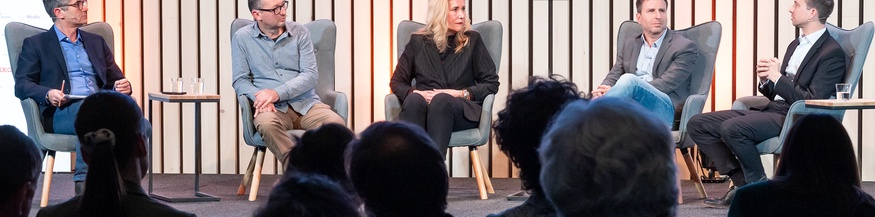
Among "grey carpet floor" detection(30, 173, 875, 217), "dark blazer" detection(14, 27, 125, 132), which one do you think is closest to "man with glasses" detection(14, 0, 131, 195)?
"dark blazer" detection(14, 27, 125, 132)

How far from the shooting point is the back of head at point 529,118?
2.17 meters

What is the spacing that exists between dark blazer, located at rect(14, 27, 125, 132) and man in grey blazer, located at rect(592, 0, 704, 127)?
278 cm

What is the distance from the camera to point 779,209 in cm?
213

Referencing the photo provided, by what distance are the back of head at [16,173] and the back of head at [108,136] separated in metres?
0.12

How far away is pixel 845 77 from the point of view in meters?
5.21

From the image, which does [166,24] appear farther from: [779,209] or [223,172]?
[779,209]

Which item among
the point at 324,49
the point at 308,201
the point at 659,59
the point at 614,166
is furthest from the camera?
the point at 324,49

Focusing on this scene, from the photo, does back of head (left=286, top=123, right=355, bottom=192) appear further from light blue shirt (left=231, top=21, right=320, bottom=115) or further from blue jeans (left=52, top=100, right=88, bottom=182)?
light blue shirt (left=231, top=21, right=320, bottom=115)

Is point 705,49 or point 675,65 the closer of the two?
point 675,65

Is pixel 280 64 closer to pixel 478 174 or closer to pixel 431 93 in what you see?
pixel 431 93

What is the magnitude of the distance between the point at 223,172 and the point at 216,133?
0.27 m

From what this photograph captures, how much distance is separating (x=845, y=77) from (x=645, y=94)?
1018 mm

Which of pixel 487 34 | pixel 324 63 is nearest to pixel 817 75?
pixel 487 34

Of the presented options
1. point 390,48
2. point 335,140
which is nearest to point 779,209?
point 335,140
